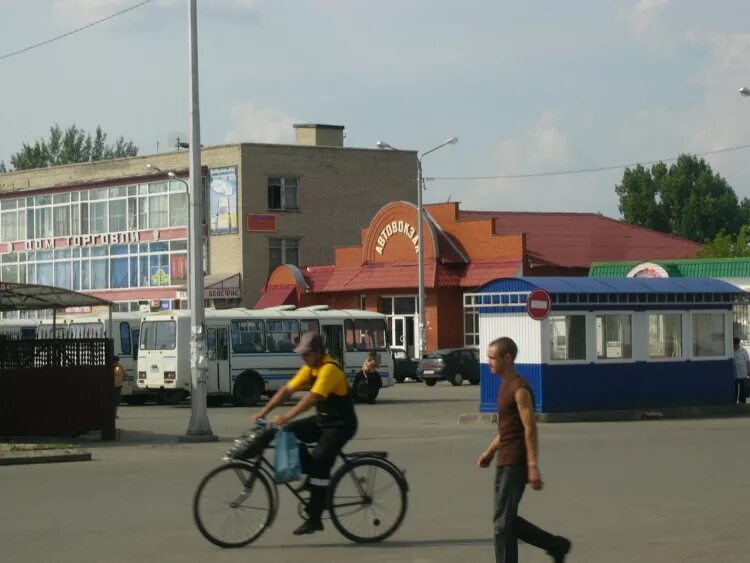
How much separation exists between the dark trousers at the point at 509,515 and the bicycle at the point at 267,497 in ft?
8.43

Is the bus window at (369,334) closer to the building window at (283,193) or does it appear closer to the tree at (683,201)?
the building window at (283,193)

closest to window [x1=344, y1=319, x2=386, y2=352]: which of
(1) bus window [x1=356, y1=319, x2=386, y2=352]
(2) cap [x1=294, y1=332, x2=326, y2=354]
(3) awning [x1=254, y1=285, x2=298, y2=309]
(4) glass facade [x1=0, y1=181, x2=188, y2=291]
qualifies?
(1) bus window [x1=356, y1=319, x2=386, y2=352]

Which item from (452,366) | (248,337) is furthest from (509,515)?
(452,366)

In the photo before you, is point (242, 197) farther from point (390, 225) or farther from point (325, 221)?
point (390, 225)

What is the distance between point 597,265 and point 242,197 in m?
23.4

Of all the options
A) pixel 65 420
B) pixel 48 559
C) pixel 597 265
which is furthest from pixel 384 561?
pixel 597 265

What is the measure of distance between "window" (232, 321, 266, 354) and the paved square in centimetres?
1374

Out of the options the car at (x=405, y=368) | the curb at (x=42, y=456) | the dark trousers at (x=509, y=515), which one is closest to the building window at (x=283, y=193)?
the car at (x=405, y=368)

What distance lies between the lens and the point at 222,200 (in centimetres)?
7462

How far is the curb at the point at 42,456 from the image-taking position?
21.6 m

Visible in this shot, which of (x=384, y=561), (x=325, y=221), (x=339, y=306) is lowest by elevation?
(x=384, y=561)

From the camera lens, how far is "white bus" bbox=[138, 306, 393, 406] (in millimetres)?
40531

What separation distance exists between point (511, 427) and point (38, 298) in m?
17.9

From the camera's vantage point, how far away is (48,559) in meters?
11.7
